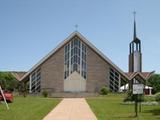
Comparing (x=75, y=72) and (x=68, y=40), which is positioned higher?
(x=68, y=40)

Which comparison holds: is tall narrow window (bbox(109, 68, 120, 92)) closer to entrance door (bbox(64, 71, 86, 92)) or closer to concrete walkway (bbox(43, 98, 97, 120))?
entrance door (bbox(64, 71, 86, 92))

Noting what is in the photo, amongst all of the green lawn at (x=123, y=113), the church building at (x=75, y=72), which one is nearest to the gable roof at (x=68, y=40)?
the church building at (x=75, y=72)

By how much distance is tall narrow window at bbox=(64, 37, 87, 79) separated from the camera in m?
71.0

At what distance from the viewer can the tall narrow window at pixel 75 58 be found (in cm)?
7100

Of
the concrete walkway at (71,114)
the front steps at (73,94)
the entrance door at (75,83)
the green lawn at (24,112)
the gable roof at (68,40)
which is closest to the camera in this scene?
the green lawn at (24,112)

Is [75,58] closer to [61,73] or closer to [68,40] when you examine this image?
[61,73]

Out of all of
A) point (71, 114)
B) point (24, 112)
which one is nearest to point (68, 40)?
point (24, 112)

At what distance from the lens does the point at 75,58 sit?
71.8 meters

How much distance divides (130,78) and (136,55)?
21.5ft

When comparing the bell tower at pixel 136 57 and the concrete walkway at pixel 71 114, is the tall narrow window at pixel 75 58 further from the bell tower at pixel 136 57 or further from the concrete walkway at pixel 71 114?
the concrete walkway at pixel 71 114

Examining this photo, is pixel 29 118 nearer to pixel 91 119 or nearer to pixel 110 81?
pixel 91 119

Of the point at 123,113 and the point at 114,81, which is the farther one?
the point at 114,81

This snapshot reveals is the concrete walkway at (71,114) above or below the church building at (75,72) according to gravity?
below

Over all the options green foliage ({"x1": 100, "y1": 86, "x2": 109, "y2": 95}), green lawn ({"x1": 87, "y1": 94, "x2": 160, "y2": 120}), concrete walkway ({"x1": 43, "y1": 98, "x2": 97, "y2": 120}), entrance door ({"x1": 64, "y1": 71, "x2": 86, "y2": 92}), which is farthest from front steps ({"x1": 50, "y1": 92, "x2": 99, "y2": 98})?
concrete walkway ({"x1": 43, "y1": 98, "x2": 97, "y2": 120})
